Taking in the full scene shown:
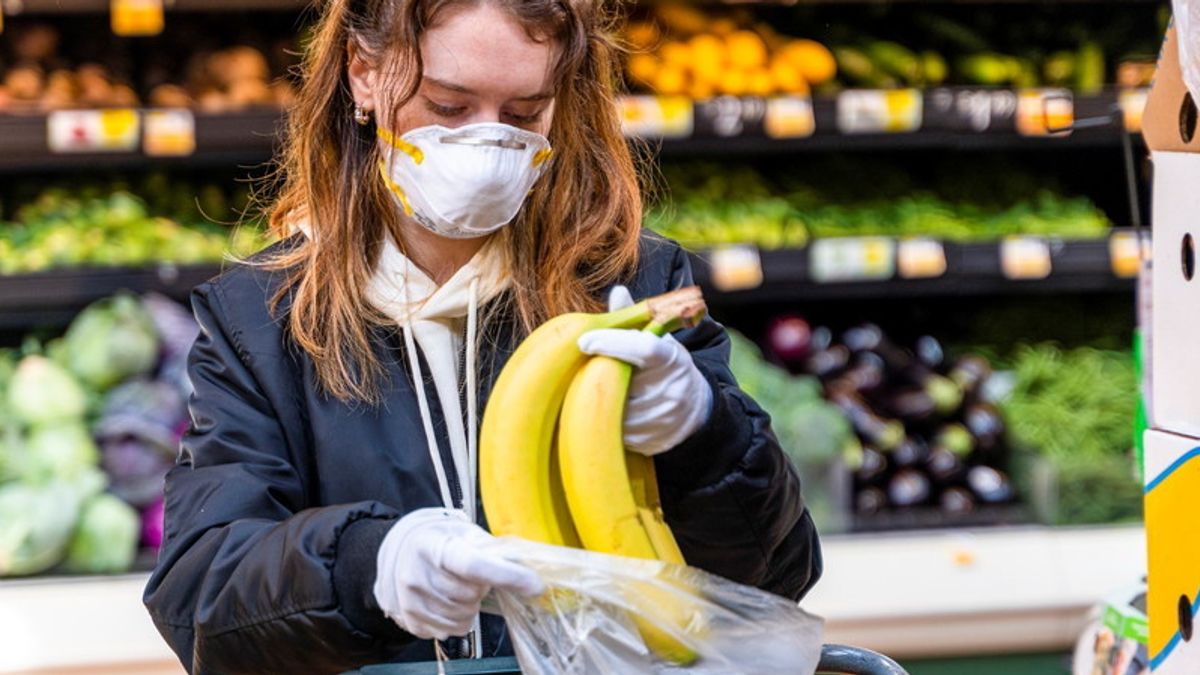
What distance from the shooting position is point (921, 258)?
391 centimetres

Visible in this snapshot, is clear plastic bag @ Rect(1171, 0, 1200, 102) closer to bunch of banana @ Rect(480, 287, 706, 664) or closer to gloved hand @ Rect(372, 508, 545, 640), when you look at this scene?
bunch of banana @ Rect(480, 287, 706, 664)

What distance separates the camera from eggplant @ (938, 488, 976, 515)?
12.8ft

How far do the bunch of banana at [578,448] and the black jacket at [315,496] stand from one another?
104 mm

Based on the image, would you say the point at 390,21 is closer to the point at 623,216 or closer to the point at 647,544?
the point at 623,216

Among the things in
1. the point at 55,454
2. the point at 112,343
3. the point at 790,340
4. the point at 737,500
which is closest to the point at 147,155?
the point at 112,343

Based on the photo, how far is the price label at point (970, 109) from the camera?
394cm

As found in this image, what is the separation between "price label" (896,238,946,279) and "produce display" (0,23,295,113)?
1578mm

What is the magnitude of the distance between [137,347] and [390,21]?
7.51 feet

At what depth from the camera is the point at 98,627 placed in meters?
3.20

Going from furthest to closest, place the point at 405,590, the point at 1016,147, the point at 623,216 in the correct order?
the point at 1016,147 → the point at 623,216 → the point at 405,590

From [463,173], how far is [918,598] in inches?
87.5

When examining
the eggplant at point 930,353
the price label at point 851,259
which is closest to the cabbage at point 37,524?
the price label at point 851,259

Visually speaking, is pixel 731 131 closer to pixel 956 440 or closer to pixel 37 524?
pixel 956 440

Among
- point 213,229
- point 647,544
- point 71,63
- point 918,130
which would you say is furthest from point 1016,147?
point 647,544
